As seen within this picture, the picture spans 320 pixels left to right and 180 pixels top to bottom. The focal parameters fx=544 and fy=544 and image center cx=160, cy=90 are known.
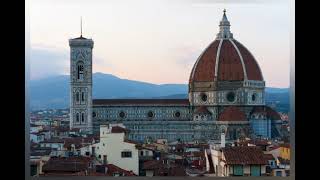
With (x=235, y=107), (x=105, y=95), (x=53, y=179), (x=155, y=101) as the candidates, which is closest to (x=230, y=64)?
(x=235, y=107)

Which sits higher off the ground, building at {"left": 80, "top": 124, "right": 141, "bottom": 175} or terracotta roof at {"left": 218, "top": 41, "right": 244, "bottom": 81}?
terracotta roof at {"left": 218, "top": 41, "right": 244, "bottom": 81}

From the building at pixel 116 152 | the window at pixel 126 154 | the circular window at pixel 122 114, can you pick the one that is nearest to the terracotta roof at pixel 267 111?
the circular window at pixel 122 114

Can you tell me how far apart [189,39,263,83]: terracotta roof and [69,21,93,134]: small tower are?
3306 millimetres

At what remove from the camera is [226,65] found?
1684cm

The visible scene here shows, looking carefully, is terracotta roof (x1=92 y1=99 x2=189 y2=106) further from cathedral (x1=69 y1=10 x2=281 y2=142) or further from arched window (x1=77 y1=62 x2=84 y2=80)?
arched window (x1=77 y1=62 x2=84 y2=80)

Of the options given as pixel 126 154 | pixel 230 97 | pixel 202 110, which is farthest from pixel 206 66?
pixel 126 154

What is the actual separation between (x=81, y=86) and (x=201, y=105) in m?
3.60

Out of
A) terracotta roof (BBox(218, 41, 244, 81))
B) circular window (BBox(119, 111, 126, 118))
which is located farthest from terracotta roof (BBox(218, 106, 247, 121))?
circular window (BBox(119, 111, 126, 118))

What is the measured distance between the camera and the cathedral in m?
15.4

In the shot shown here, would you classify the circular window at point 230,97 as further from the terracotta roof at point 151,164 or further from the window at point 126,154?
the terracotta roof at point 151,164

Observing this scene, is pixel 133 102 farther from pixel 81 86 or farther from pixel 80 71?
A: pixel 80 71

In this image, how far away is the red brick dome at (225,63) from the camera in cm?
1666
